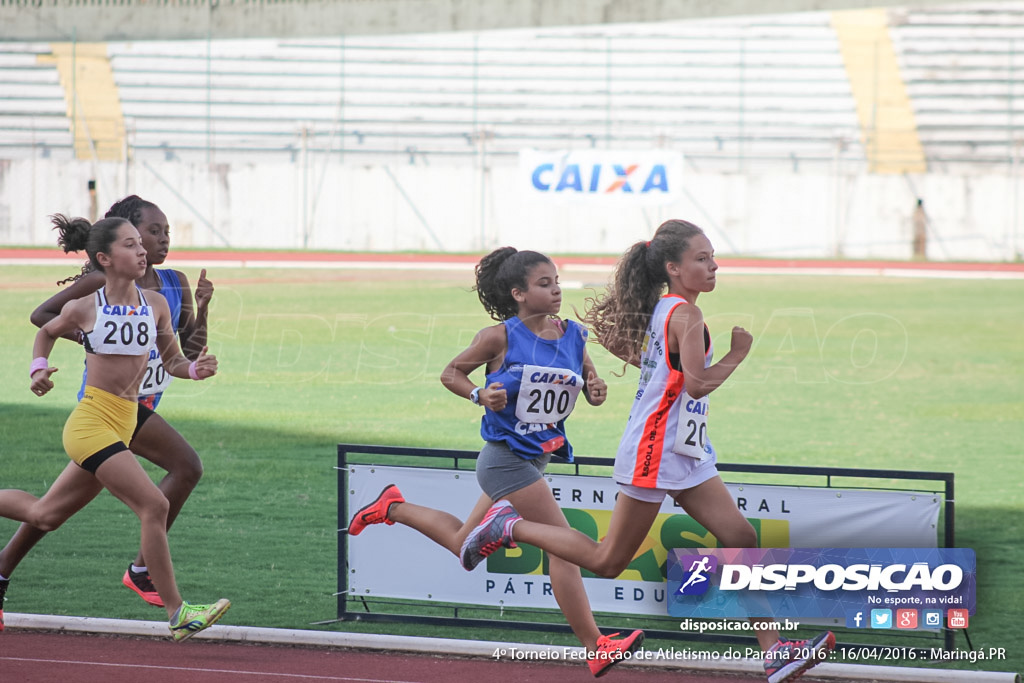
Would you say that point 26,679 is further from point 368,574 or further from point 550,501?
point 550,501

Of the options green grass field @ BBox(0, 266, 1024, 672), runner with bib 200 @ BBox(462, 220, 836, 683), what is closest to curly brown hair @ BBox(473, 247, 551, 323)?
runner with bib 200 @ BBox(462, 220, 836, 683)

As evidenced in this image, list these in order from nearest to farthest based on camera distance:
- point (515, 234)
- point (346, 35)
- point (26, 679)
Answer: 1. point (26, 679)
2. point (515, 234)
3. point (346, 35)

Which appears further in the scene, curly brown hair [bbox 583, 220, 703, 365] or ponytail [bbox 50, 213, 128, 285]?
ponytail [bbox 50, 213, 128, 285]

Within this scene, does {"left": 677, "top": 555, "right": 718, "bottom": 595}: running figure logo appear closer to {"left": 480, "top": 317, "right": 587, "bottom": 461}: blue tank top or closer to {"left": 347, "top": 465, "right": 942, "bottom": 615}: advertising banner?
{"left": 347, "top": 465, "right": 942, "bottom": 615}: advertising banner

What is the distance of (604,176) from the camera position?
114 ft

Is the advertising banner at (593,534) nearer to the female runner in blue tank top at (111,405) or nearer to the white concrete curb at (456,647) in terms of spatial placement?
the white concrete curb at (456,647)

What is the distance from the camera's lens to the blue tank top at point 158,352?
5.62m

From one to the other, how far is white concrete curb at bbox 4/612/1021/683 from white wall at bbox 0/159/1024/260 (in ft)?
96.0

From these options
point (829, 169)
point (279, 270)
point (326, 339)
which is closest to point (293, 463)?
point (326, 339)

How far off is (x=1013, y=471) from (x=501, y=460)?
647 cm

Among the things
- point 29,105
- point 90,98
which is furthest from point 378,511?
point 29,105

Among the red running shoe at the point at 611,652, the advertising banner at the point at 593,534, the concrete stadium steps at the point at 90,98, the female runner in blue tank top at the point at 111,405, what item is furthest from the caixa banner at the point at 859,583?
the concrete stadium steps at the point at 90,98

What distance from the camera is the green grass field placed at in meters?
6.66

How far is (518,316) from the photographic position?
500 cm
